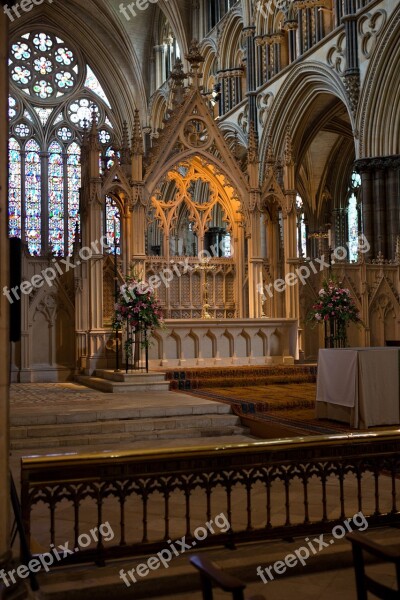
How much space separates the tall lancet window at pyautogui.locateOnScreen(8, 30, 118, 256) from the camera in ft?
79.0

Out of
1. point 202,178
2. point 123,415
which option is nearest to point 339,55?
point 202,178

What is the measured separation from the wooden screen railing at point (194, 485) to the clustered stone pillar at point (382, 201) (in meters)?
11.2

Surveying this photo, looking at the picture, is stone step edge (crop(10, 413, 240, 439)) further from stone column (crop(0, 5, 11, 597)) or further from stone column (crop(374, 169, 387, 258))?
stone column (crop(374, 169, 387, 258))

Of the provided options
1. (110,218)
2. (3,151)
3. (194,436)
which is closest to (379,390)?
(194,436)

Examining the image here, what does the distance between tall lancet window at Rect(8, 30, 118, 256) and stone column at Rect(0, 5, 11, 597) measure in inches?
820

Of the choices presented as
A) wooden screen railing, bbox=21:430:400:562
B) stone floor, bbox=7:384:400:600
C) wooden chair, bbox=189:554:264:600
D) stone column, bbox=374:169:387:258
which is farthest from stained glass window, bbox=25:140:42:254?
wooden chair, bbox=189:554:264:600

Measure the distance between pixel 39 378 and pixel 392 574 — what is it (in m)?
9.21

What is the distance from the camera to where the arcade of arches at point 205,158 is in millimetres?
11734

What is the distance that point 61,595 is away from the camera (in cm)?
306

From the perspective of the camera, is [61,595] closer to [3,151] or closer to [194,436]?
[3,151]

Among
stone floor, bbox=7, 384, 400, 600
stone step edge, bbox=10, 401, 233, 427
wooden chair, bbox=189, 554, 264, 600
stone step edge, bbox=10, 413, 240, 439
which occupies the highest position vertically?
wooden chair, bbox=189, 554, 264, 600

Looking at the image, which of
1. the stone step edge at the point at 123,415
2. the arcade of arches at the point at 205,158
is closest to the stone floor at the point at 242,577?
the stone step edge at the point at 123,415

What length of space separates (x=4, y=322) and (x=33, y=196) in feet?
72.1

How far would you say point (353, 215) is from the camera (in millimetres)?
24094
